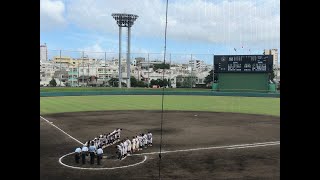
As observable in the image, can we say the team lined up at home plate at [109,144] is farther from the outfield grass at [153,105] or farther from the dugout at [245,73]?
the dugout at [245,73]

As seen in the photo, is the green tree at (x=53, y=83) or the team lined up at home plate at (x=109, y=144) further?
the green tree at (x=53, y=83)

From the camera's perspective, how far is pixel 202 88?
6166 centimetres

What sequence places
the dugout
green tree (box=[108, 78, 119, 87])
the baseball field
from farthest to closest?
green tree (box=[108, 78, 119, 87])
the dugout
the baseball field

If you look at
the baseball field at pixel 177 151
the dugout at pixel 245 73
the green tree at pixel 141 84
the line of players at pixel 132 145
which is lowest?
the baseball field at pixel 177 151

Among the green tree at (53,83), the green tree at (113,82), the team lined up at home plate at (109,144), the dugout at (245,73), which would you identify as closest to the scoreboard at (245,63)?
the dugout at (245,73)

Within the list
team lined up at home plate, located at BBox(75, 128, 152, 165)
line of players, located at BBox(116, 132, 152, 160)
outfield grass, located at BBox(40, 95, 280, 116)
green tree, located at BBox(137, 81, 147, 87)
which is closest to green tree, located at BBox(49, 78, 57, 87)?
outfield grass, located at BBox(40, 95, 280, 116)

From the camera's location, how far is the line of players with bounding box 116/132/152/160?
13.4m

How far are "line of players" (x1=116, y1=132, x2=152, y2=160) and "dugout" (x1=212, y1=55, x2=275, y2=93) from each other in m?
38.9

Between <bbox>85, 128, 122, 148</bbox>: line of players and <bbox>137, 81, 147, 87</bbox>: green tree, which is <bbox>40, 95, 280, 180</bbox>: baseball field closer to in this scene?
<bbox>85, 128, 122, 148</bbox>: line of players

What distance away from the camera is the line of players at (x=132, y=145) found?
1342cm

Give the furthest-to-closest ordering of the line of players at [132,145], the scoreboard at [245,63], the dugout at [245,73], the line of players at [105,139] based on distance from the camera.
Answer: the dugout at [245,73]
the scoreboard at [245,63]
the line of players at [105,139]
the line of players at [132,145]
